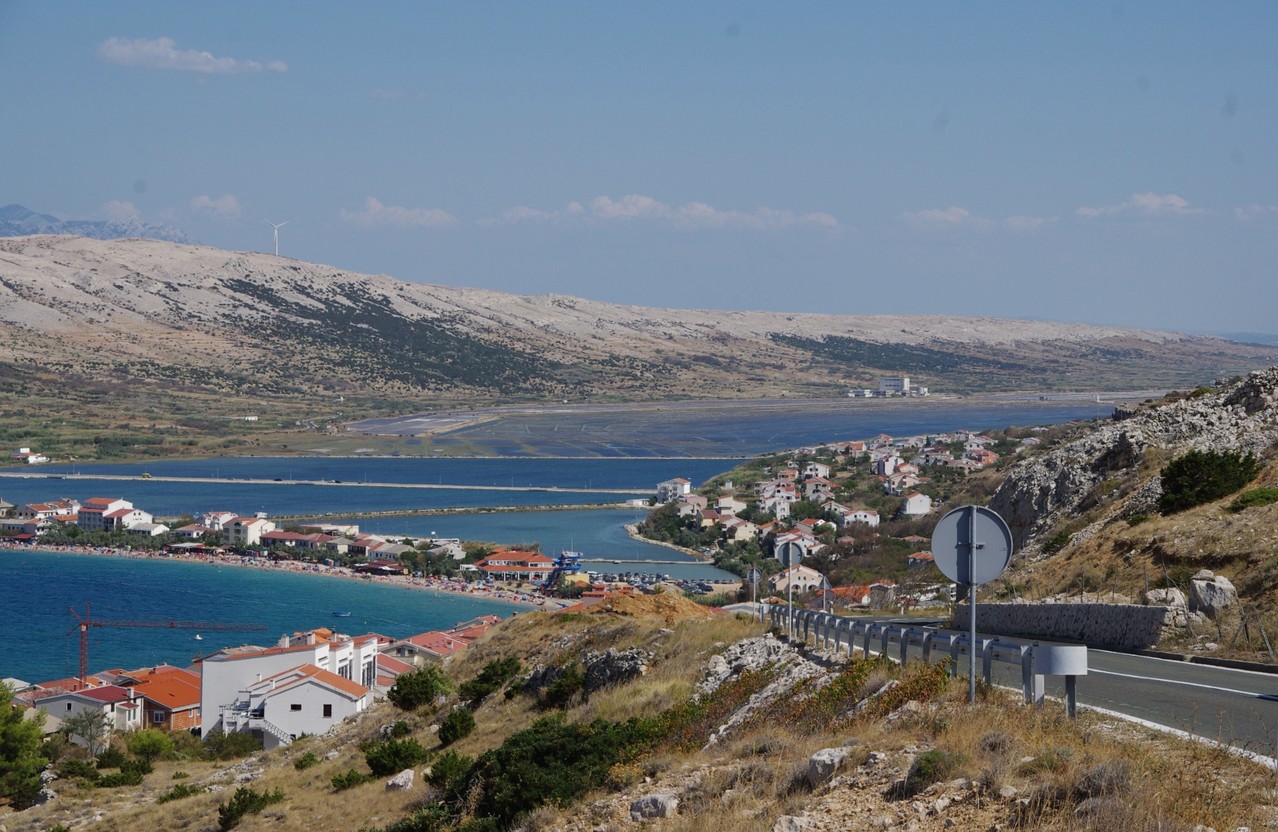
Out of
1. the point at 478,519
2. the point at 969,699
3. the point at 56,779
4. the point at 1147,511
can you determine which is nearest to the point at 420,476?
the point at 478,519

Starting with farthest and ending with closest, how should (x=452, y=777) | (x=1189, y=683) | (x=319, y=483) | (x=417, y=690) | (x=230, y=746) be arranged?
(x=319, y=483), (x=230, y=746), (x=417, y=690), (x=452, y=777), (x=1189, y=683)

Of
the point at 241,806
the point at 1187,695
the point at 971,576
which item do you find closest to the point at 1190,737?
the point at 971,576

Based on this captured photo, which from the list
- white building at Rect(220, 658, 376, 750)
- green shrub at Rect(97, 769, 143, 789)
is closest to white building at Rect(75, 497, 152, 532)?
white building at Rect(220, 658, 376, 750)

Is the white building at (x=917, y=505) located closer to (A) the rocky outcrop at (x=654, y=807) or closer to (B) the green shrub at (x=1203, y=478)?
(B) the green shrub at (x=1203, y=478)

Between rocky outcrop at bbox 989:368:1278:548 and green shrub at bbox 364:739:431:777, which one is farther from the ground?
rocky outcrop at bbox 989:368:1278:548

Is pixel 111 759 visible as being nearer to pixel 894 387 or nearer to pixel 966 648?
pixel 966 648

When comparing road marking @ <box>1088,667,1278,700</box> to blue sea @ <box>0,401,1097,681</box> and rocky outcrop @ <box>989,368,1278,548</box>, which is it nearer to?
rocky outcrop @ <box>989,368,1278,548</box>
